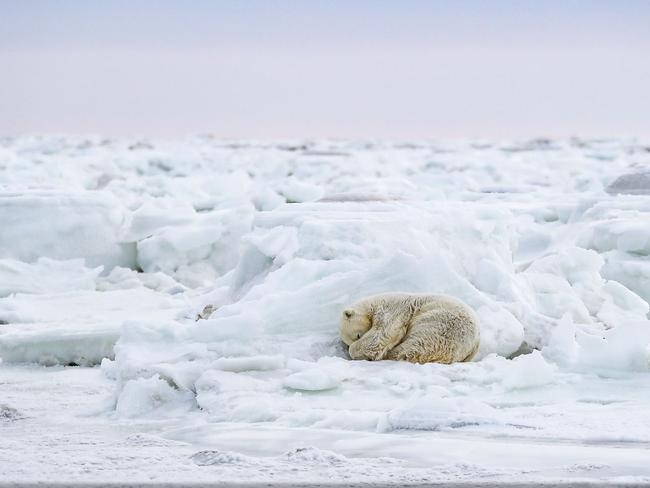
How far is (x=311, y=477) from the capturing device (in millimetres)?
3510

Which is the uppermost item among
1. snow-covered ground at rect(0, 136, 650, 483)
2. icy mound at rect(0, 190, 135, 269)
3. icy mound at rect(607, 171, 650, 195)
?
icy mound at rect(607, 171, 650, 195)

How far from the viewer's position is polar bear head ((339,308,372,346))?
5414mm

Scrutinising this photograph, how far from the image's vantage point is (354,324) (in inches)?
213

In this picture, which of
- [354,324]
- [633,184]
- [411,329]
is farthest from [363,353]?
[633,184]

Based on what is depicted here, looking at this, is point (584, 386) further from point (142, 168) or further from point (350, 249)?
point (142, 168)

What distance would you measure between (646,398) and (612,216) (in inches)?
177

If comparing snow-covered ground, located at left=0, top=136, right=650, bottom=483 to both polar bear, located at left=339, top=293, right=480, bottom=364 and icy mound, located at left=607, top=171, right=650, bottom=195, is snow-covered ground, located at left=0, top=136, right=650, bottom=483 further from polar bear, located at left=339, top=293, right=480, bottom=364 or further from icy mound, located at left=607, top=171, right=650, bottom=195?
icy mound, located at left=607, top=171, right=650, bottom=195

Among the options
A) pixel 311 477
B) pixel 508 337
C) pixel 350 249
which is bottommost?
pixel 311 477

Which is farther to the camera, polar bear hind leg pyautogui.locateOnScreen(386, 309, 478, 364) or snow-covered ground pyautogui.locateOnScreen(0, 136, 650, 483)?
polar bear hind leg pyautogui.locateOnScreen(386, 309, 478, 364)

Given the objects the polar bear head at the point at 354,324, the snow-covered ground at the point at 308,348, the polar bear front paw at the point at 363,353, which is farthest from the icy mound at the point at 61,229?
the polar bear front paw at the point at 363,353

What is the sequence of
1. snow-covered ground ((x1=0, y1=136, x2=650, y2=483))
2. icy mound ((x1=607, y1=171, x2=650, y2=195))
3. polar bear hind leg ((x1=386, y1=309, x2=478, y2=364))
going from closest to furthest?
snow-covered ground ((x1=0, y1=136, x2=650, y2=483)), polar bear hind leg ((x1=386, y1=309, x2=478, y2=364)), icy mound ((x1=607, y1=171, x2=650, y2=195))

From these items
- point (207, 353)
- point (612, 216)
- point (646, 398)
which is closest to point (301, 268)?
point (207, 353)

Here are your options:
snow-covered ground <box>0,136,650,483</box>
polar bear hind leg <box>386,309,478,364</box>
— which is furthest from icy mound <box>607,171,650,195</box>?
polar bear hind leg <box>386,309,478,364</box>

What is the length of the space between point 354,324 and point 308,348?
0.28m
